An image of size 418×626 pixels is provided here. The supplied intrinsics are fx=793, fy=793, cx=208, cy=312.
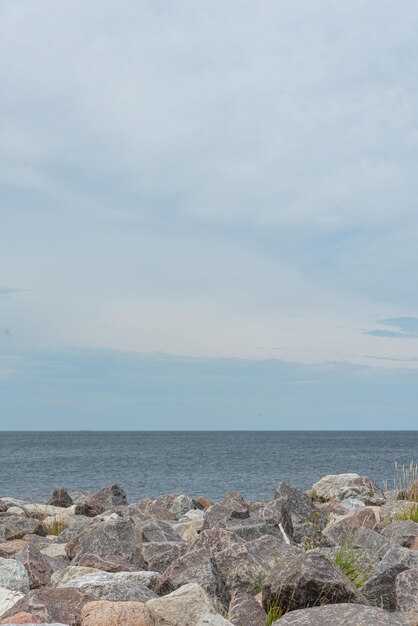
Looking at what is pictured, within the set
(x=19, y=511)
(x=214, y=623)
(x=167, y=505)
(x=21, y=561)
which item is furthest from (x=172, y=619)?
(x=19, y=511)

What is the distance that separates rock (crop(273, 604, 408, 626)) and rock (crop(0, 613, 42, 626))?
6.32 feet

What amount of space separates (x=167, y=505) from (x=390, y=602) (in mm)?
11229

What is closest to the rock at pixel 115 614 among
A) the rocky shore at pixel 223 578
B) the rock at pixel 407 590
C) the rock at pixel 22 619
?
the rocky shore at pixel 223 578

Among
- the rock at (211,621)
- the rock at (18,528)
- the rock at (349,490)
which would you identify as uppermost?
the rock at (211,621)

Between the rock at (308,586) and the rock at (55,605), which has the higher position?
the rock at (308,586)

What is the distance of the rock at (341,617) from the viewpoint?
5805 mm

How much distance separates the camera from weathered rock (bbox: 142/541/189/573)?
8.96m

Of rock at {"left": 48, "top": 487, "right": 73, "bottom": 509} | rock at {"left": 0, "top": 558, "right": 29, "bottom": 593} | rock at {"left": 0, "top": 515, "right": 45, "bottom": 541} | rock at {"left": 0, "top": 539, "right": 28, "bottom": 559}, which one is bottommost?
rock at {"left": 48, "top": 487, "right": 73, "bottom": 509}

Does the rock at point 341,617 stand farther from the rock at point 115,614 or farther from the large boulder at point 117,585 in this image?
the large boulder at point 117,585

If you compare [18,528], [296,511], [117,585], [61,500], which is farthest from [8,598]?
[61,500]

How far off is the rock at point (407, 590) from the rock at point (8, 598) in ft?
11.2

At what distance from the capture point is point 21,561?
28.9 ft

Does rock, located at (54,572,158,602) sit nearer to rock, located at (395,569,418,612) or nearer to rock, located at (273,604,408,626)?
rock, located at (273,604,408,626)

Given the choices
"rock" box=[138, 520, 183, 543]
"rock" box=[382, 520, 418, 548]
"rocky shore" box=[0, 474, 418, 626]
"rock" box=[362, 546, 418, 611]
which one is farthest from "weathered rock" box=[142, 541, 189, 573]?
"rock" box=[382, 520, 418, 548]
